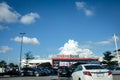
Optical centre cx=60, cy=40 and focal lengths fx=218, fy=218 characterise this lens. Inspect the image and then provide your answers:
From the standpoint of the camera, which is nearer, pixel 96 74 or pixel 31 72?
pixel 96 74

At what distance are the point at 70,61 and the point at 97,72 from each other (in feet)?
280

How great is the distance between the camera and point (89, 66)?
45.5ft

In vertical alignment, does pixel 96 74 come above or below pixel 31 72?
below

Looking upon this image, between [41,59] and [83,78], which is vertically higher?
[41,59]

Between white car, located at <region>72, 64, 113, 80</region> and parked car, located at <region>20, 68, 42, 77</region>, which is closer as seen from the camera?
white car, located at <region>72, 64, 113, 80</region>

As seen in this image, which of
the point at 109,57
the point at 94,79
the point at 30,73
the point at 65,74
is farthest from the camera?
the point at 109,57

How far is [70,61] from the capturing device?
97938 millimetres

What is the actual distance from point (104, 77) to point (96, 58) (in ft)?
289

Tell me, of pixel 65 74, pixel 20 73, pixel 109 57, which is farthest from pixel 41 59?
pixel 65 74

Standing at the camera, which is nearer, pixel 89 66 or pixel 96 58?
pixel 89 66

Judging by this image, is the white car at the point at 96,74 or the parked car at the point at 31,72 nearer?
the white car at the point at 96,74

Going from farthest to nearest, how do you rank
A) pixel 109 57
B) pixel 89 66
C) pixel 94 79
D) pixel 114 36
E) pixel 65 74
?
pixel 109 57
pixel 114 36
pixel 65 74
pixel 89 66
pixel 94 79

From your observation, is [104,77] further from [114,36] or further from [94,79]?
[114,36]

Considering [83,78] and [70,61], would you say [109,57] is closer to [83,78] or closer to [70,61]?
[70,61]
